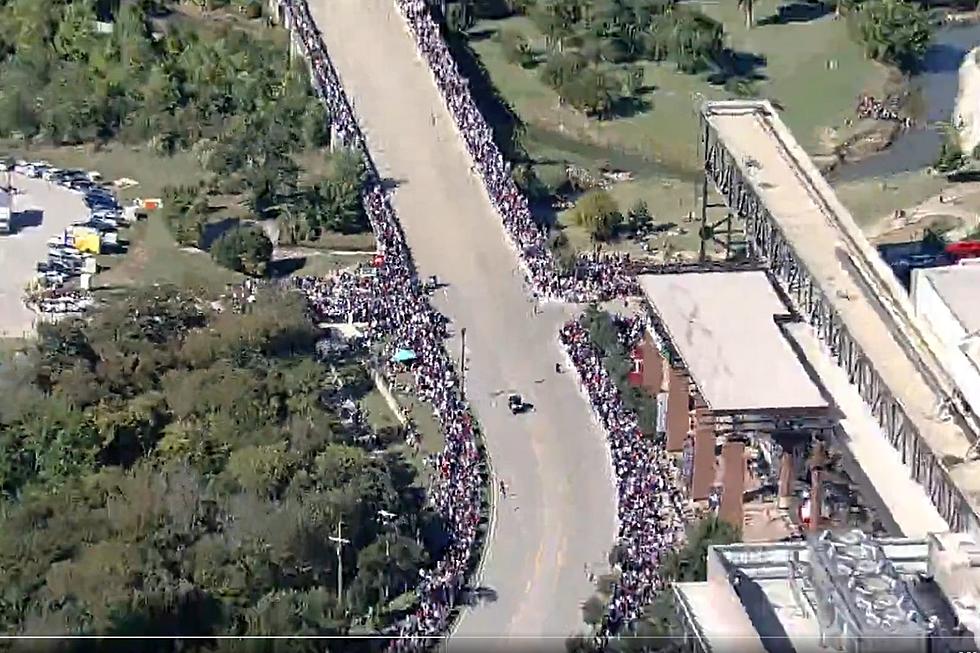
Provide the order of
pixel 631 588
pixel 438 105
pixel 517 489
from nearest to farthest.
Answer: pixel 631 588
pixel 517 489
pixel 438 105

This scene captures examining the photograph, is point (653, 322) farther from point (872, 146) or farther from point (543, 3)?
point (543, 3)

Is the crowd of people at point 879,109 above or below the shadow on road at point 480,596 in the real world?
below

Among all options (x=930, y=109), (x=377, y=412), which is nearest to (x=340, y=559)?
(x=377, y=412)

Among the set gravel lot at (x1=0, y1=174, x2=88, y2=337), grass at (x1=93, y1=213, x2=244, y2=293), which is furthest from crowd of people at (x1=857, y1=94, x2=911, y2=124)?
gravel lot at (x1=0, y1=174, x2=88, y2=337)

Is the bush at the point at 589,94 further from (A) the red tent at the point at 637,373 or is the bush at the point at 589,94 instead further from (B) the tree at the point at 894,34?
(A) the red tent at the point at 637,373

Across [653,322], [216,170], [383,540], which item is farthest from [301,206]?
[383,540]

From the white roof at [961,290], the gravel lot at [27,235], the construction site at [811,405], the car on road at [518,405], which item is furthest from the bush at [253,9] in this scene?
the white roof at [961,290]
